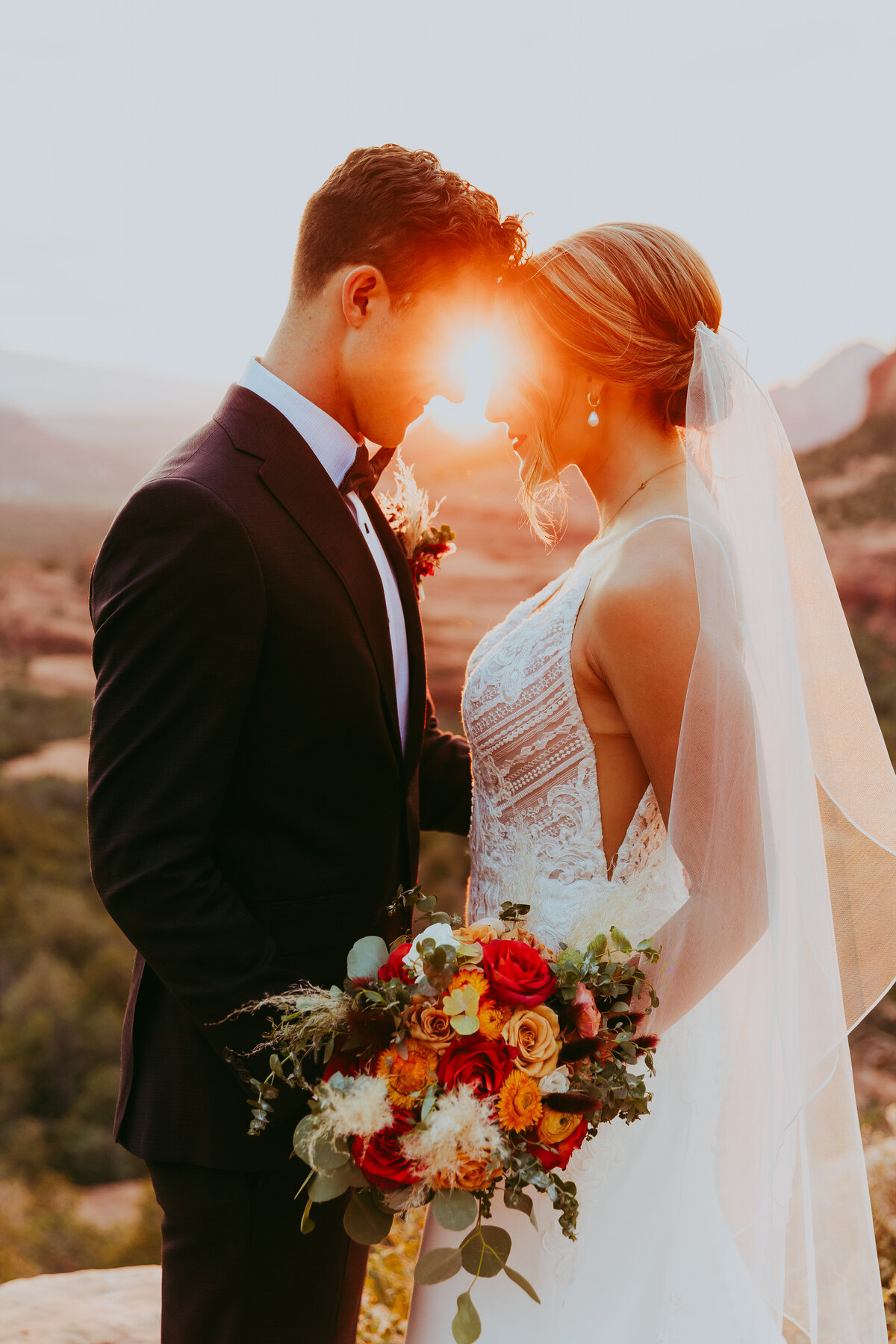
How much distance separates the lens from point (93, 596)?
5.68 ft

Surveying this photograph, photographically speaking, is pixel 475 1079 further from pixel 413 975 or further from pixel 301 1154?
pixel 301 1154

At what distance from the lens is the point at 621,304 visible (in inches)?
77.7

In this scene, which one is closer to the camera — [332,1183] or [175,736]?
[332,1183]

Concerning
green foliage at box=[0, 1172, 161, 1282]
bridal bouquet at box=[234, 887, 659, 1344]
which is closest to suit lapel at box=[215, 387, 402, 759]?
bridal bouquet at box=[234, 887, 659, 1344]

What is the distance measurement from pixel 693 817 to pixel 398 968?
2.17 ft

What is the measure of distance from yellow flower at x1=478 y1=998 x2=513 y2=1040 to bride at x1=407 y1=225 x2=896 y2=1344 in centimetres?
33

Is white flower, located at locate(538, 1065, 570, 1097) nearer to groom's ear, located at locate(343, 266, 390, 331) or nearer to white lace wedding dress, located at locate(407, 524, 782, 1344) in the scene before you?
white lace wedding dress, located at locate(407, 524, 782, 1344)

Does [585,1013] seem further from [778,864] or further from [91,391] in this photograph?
[91,391]

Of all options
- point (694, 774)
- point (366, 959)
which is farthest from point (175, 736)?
point (694, 774)

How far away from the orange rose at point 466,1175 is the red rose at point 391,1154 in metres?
0.04

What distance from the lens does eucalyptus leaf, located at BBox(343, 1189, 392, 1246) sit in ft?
4.74

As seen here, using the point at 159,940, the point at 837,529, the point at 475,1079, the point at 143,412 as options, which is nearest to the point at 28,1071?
the point at 143,412

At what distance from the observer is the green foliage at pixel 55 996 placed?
6.48 meters

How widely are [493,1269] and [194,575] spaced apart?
4.08 feet
